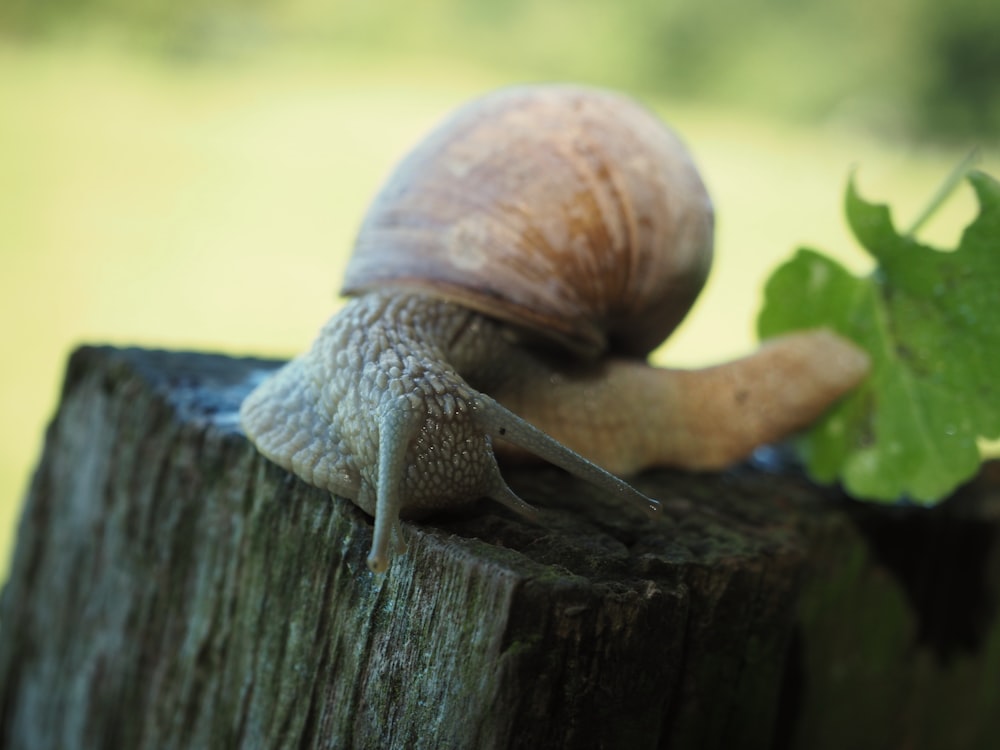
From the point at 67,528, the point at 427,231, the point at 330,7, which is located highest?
the point at 330,7

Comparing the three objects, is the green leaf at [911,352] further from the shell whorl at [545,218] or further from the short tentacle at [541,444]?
the short tentacle at [541,444]

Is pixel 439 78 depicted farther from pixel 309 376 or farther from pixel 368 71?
pixel 309 376

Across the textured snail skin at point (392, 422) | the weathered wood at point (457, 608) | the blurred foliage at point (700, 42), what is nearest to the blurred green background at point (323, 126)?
the blurred foliage at point (700, 42)

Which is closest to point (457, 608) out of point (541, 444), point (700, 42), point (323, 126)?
point (541, 444)

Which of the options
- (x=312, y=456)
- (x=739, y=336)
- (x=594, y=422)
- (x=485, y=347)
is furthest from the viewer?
(x=739, y=336)

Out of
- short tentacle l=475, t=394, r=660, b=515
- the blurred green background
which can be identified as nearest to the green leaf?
short tentacle l=475, t=394, r=660, b=515

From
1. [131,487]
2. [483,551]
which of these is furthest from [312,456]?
[131,487]

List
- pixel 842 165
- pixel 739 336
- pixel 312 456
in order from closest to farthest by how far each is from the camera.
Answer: pixel 312 456, pixel 739 336, pixel 842 165
